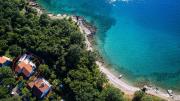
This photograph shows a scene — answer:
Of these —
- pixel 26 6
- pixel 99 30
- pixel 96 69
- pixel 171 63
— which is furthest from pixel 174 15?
pixel 26 6

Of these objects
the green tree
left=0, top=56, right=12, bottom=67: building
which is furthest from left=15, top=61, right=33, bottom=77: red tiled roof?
the green tree

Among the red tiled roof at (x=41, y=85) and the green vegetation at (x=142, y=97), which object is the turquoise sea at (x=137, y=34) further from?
the red tiled roof at (x=41, y=85)

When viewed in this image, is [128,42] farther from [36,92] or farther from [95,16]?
[36,92]

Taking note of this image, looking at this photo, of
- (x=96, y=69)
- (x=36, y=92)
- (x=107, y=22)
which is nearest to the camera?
(x=36, y=92)

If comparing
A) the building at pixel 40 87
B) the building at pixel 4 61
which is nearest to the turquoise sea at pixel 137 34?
the building at pixel 40 87

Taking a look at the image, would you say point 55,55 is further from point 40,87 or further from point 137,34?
point 137,34

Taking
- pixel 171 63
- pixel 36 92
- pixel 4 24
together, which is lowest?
pixel 36 92
